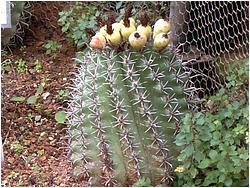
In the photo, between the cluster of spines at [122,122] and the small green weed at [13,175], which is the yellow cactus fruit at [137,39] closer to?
the cluster of spines at [122,122]

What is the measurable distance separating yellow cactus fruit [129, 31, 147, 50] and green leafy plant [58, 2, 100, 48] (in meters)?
0.62

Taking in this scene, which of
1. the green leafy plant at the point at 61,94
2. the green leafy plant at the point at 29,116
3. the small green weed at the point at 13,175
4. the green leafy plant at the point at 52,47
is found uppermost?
the green leafy plant at the point at 52,47

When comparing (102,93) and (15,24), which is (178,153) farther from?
(15,24)

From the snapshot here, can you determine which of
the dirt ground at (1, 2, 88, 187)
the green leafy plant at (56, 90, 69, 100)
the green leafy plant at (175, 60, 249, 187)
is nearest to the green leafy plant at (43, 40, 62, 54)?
the dirt ground at (1, 2, 88, 187)

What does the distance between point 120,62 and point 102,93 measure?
0.09 m

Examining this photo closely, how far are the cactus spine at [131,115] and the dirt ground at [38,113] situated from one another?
0.14m

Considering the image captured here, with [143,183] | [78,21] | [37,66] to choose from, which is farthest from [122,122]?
[78,21]

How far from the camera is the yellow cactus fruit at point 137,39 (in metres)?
1.63

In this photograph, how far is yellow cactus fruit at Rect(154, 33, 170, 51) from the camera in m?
1.66

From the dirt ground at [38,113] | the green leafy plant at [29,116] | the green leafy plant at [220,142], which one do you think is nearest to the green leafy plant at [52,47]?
the dirt ground at [38,113]

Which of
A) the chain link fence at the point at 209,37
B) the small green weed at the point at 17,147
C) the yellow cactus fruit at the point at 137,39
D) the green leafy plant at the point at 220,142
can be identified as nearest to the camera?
the green leafy plant at the point at 220,142

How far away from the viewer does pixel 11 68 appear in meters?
2.28

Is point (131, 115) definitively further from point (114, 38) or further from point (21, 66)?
point (21, 66)

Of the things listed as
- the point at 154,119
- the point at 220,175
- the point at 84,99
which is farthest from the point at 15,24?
the point at 220,175
